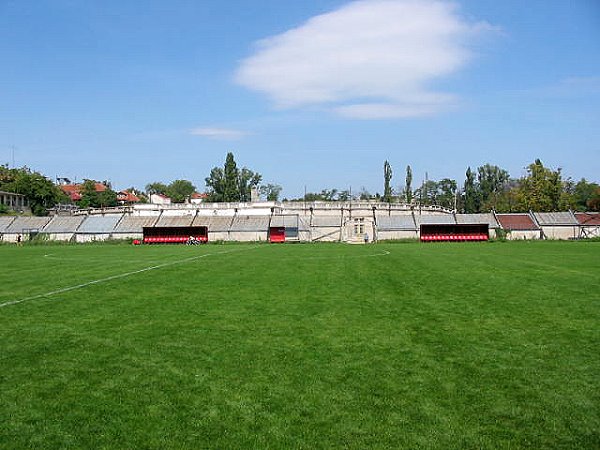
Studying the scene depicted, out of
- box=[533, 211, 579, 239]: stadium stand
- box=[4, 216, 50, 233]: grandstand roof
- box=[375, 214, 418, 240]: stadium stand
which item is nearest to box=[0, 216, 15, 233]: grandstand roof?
box=[4, 216, 50, 233]: grandstand roof

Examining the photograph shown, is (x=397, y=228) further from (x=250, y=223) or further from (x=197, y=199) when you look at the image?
(x=197, y=199)

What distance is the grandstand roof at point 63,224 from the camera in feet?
216

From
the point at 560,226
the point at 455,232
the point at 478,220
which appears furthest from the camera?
the point at 478,220

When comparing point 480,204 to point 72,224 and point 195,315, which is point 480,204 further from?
point 195,315

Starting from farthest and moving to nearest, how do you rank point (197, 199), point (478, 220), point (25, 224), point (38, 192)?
1. point (197, 199)
2. point (38, 192)
3. point (25, 224)
4. point (478, 220)

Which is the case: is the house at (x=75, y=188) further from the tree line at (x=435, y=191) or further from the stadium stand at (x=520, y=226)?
the stadium stand at (x=520, y=226)

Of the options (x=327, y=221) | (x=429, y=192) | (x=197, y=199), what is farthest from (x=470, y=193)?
(x=197, y=199)

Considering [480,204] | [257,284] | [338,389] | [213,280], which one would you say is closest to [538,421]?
[338,389]

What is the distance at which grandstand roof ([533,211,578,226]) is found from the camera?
62.1 m

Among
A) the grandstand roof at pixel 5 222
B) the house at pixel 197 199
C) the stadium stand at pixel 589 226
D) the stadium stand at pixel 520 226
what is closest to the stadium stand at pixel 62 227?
the grandstand roof at pixel 5 222

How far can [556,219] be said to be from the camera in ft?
207

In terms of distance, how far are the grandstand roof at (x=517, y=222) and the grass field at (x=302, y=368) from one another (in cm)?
4991

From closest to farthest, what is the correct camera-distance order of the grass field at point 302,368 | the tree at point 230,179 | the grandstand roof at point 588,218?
the grass field at point 302,368, the grandstand roof at point 588,218, the tree at point 230,179

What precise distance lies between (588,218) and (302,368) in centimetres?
6535
